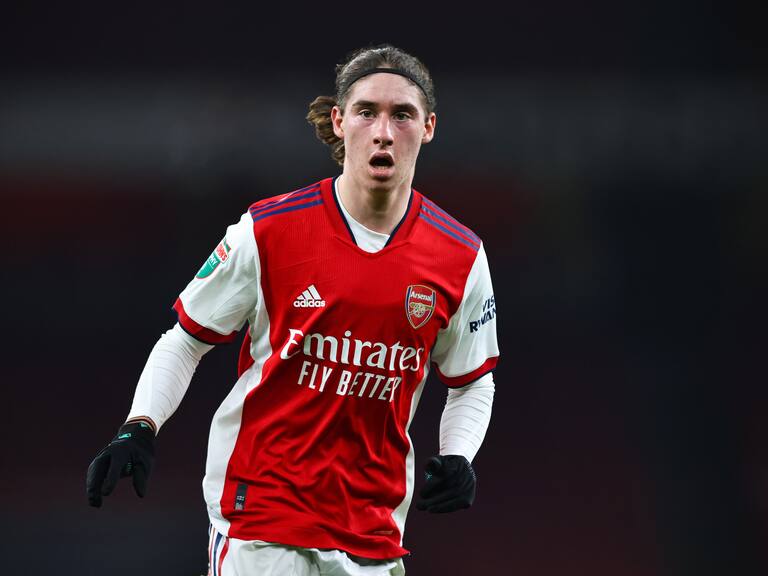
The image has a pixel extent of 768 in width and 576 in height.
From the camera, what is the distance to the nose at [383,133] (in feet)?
6.15

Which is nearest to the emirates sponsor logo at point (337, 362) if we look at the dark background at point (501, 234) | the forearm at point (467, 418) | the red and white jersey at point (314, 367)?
the red and white jersey at point (314, 367)

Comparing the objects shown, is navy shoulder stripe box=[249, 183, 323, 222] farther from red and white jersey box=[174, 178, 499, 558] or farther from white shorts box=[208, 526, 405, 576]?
white shorts box=[208, 526, 405, 576]

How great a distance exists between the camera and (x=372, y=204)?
1.93 metres

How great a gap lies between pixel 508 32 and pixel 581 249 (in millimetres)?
921

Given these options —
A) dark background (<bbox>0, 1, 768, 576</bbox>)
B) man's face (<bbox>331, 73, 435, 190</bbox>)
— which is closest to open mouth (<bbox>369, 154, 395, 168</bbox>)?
Result: man's face (<bbox>331, 73, 435, 190</bbox>)

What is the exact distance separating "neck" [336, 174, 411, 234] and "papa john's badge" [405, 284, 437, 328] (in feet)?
0.44

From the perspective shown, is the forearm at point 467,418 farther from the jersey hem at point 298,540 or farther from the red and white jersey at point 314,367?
the jersey hem at point 298,540

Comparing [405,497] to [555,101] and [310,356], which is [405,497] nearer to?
[310,356]

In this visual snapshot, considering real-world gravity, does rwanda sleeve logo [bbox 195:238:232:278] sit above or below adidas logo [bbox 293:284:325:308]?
above

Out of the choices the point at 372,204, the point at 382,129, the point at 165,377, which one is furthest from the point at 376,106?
the point at 165,377

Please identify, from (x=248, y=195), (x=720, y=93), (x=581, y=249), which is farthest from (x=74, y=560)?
(x=720, y=93)

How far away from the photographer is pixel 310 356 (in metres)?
1.85

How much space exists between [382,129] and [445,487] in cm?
71

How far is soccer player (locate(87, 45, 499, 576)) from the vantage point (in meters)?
1.82
